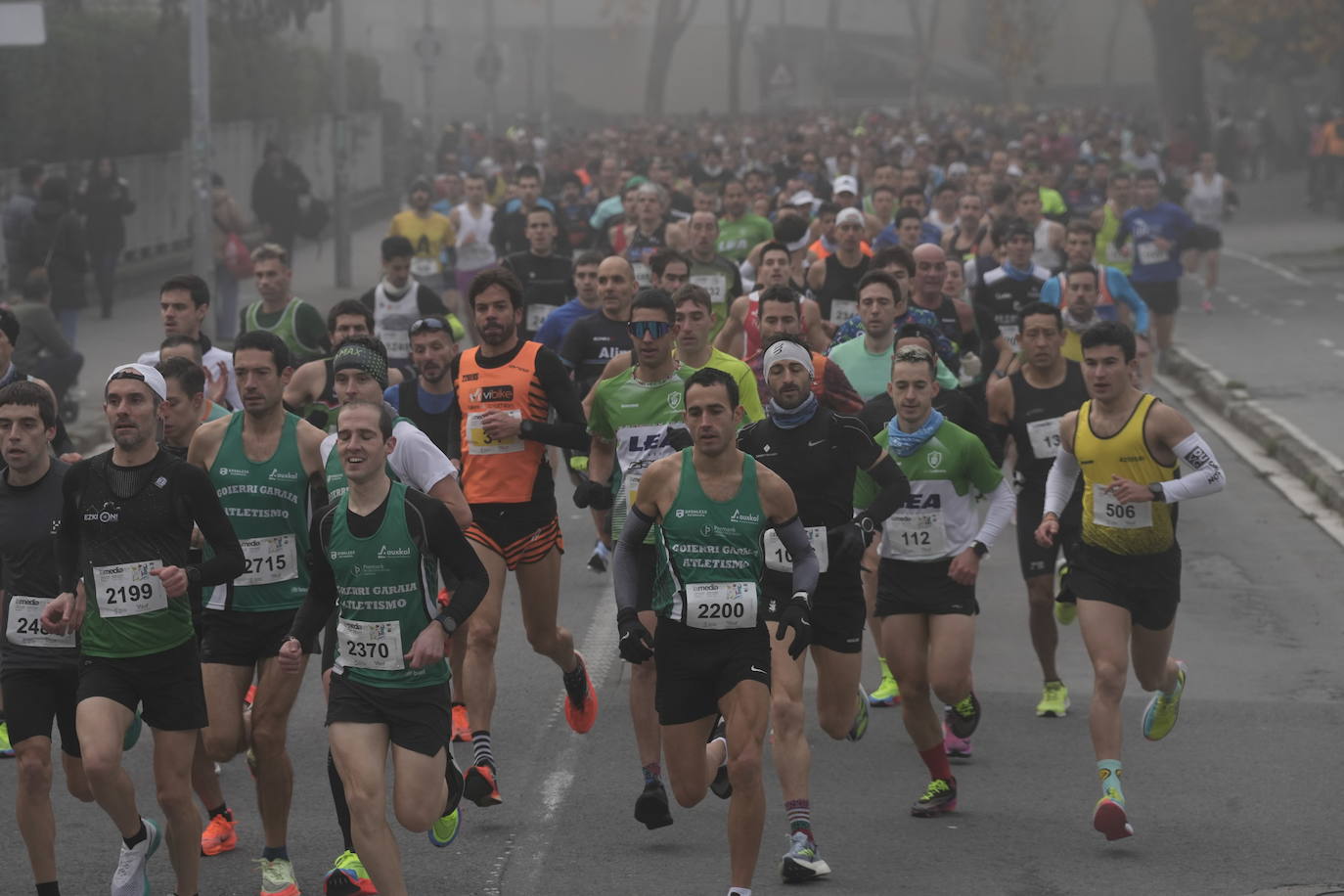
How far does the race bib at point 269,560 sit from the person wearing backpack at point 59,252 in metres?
14.4

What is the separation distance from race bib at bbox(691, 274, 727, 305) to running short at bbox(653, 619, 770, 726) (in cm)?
712

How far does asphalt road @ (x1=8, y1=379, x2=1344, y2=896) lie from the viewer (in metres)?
7.77

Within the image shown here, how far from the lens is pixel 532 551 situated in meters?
9.30

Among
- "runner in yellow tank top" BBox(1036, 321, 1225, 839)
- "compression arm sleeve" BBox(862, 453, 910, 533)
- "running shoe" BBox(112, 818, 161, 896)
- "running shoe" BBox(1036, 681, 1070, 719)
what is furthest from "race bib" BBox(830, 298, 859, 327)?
"running shoe" BBox(112, 818, 161, 896)

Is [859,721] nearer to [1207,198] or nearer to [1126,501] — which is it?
[1126,501]

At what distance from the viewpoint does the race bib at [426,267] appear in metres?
20.0

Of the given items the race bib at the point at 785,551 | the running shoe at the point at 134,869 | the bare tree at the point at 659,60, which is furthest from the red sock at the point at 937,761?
the bare tree at the point at 659,60

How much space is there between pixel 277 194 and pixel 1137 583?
74.5 feet

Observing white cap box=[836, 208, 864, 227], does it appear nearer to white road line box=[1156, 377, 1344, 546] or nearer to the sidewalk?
white road line box=[1156, 377, 1344, 546]

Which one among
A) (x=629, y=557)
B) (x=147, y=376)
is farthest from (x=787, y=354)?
(x=147, y=376)

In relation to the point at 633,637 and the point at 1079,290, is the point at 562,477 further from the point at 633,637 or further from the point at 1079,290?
the point at 633,637

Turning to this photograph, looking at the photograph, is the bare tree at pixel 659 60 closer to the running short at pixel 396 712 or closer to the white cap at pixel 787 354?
the white cap at pixel 787 354

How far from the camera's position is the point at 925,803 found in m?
8.55

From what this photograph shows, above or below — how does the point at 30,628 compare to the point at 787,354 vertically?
below
